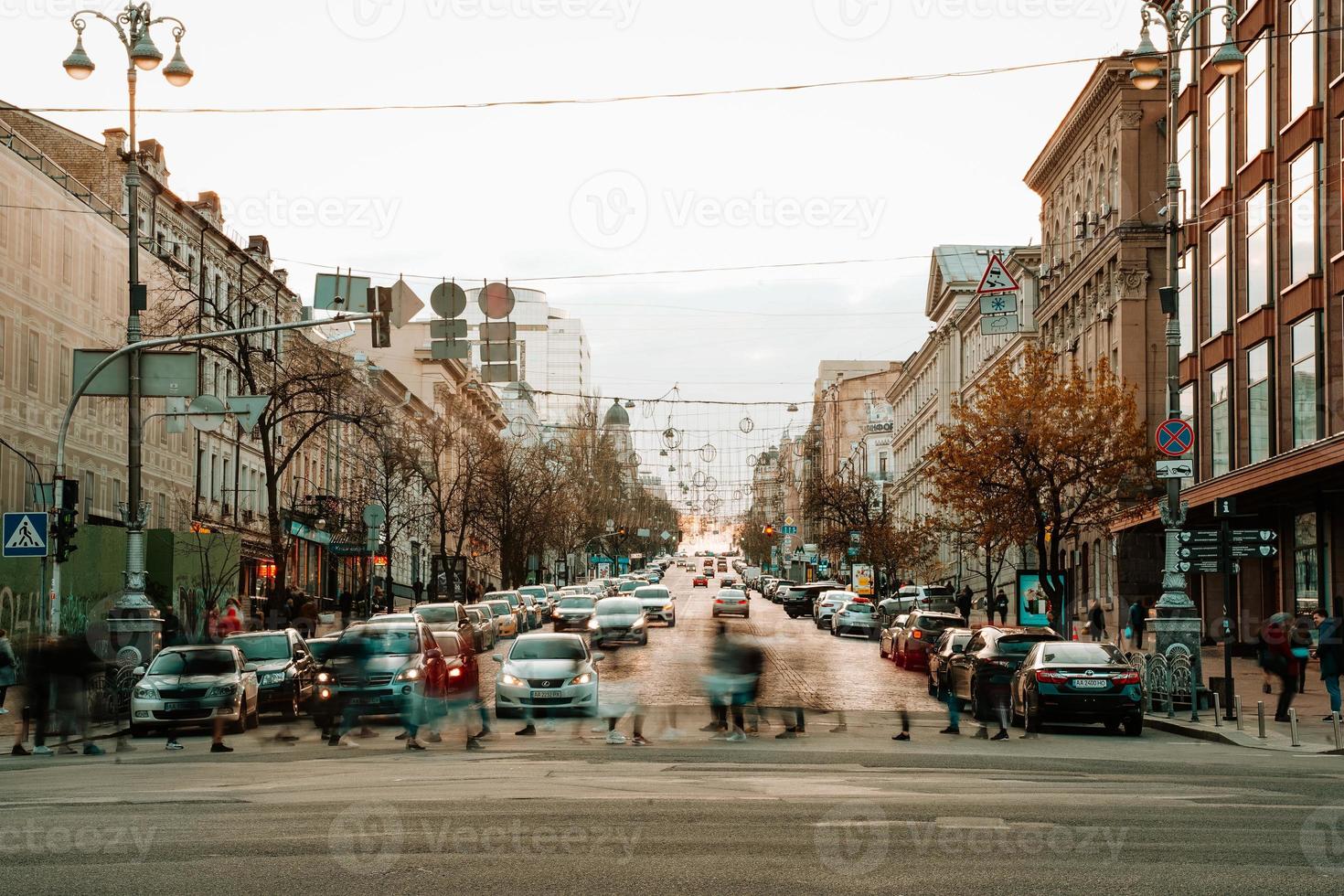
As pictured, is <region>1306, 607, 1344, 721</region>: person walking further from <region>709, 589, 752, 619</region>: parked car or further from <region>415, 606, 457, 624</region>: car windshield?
<region>709, 589, 752, 619</region>: parked car

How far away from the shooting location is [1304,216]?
3850cm

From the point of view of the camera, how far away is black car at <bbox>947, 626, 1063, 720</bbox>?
26.8m

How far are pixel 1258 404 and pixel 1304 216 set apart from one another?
575 cm

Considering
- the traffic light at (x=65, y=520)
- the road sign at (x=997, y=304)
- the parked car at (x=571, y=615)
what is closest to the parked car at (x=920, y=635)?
the road sign at (x=997, y=304)

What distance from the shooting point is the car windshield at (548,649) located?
1057 inches

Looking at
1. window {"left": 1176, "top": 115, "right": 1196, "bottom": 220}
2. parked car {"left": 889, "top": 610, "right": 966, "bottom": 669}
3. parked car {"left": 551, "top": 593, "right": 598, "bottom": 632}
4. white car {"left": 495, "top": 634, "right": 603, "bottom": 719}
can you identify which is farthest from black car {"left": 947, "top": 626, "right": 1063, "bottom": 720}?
parked car {"left": 551, "top": 593, "right": 598, "bottom": 632}

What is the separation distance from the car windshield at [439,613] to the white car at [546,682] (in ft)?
61.1

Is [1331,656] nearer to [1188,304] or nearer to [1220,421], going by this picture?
[1220,421]

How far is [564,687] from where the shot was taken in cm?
2600

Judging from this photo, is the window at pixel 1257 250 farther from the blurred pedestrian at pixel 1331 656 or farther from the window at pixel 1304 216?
the blurred pedestrian at pixel 1331 656

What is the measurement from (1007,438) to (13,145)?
2843 centimetres

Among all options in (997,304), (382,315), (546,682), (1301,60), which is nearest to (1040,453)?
(997,304)

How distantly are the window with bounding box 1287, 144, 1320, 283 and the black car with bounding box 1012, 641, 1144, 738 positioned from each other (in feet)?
56.4

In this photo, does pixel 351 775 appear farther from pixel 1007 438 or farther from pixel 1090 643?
pixel 1007 438
